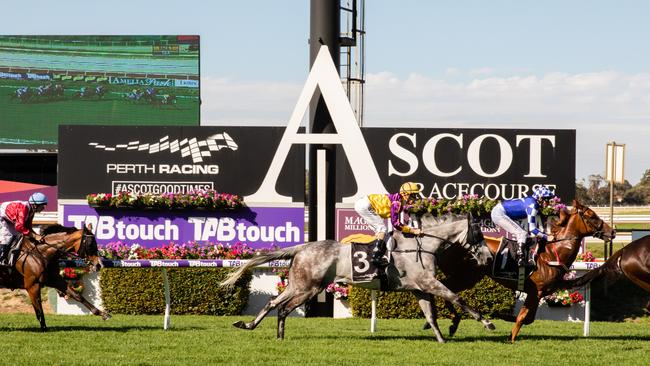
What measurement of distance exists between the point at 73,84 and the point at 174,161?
21.0 meters

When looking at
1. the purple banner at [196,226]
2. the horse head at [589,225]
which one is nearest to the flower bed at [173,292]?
the purple banner at [196,226]

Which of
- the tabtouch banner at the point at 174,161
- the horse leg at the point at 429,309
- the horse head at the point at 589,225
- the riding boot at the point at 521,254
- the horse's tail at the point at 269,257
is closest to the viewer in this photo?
the horse leg at the point at 429,309

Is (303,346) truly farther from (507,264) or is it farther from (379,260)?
(507,264)

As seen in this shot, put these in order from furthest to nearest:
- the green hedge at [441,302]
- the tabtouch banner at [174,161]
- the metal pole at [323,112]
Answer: the tabtouch banner at [174,161] < the metal pole at [323,112] < the green hedge at [441,302]

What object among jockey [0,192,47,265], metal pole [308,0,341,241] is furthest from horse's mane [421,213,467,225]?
jockey [0,192,47,265]

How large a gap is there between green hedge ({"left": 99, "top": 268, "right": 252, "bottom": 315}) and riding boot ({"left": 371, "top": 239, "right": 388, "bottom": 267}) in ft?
18.4

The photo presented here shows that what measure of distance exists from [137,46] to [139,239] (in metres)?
20.6

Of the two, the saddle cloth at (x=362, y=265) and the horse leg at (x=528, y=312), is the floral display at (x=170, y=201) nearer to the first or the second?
the saddle cloth at (x=362, y=265)

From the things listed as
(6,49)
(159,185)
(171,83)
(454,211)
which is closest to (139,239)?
(159,185)

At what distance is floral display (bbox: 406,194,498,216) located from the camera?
16844 mm

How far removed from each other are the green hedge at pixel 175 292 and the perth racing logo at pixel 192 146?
243 cm

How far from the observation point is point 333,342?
1090 centimetres

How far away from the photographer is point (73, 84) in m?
37.4

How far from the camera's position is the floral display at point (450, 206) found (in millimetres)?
16844
